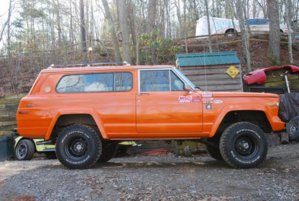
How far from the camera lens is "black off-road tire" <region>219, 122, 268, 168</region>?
8375 millimetres

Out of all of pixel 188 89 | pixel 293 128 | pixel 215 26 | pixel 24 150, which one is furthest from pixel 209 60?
pixel 215 26

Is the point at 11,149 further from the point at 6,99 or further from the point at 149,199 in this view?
the point at 149,199

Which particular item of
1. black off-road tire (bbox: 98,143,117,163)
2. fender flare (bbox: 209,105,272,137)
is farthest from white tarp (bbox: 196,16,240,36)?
fender flare (bbox: 209,105,272,137)

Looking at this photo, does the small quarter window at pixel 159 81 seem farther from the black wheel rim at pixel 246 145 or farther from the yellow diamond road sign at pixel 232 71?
the yellow diamond road sign at pixel 232 71

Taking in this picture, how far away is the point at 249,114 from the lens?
348 inches

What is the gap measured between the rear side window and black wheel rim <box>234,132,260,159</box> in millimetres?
2286

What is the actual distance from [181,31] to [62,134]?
23.5 meters

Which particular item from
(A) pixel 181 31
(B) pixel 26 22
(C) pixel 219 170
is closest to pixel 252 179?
(C) pixel 219 170

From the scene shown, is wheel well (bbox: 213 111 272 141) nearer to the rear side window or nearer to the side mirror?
→ the side mirror

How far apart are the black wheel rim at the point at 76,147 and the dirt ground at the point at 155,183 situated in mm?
323

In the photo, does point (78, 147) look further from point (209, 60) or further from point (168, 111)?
point (209, 60)

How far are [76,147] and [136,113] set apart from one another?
4.50 ft

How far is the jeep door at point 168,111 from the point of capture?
27.6 ft

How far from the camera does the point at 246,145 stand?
854cm
